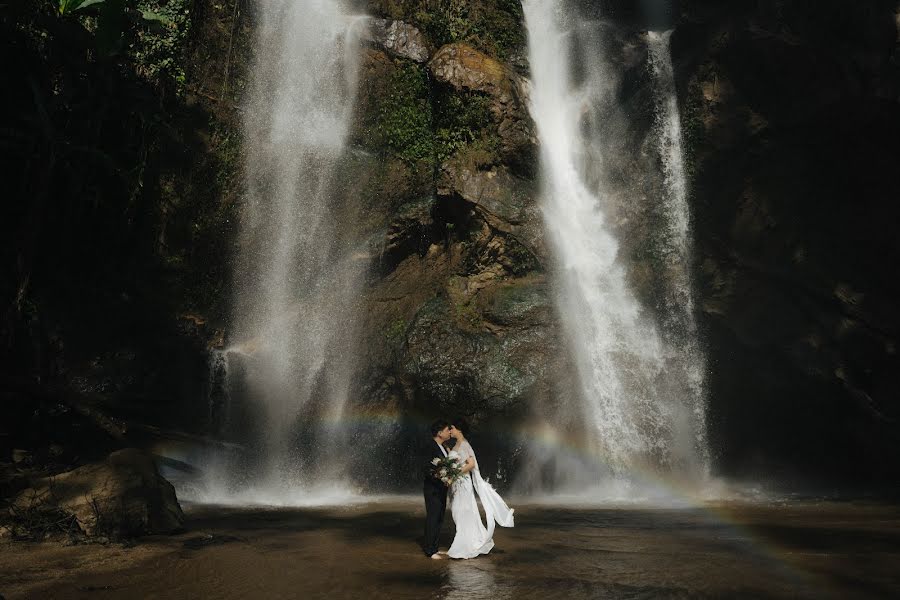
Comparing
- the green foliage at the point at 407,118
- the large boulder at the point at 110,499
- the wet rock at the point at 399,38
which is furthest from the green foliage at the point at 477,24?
the large boulder at the point at 110,499

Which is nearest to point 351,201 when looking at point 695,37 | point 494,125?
point 494,125

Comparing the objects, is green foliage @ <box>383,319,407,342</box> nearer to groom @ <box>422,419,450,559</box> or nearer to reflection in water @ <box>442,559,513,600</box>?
groom @ <box>422,419,450,559</box>

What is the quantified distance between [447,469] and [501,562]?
1095 millimetres

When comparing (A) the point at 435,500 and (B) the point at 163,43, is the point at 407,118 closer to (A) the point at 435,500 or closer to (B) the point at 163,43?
(B) the point at 163,43

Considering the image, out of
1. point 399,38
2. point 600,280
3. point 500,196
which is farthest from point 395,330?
point 399,38

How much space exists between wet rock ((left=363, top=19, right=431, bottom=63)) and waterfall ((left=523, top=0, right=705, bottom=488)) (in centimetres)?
315

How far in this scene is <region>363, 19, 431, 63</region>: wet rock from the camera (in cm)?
1589

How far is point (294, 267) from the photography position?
14.7m

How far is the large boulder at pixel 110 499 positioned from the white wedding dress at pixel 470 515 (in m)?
3.45

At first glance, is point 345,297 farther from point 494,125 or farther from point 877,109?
point 877,109

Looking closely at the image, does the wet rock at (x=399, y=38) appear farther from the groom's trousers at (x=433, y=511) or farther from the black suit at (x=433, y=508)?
the groom's trousers at (x=433, y=511)

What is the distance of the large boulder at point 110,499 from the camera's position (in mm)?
7188

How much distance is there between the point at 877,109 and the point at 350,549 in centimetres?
1217

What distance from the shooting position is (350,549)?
6785 millimetres
